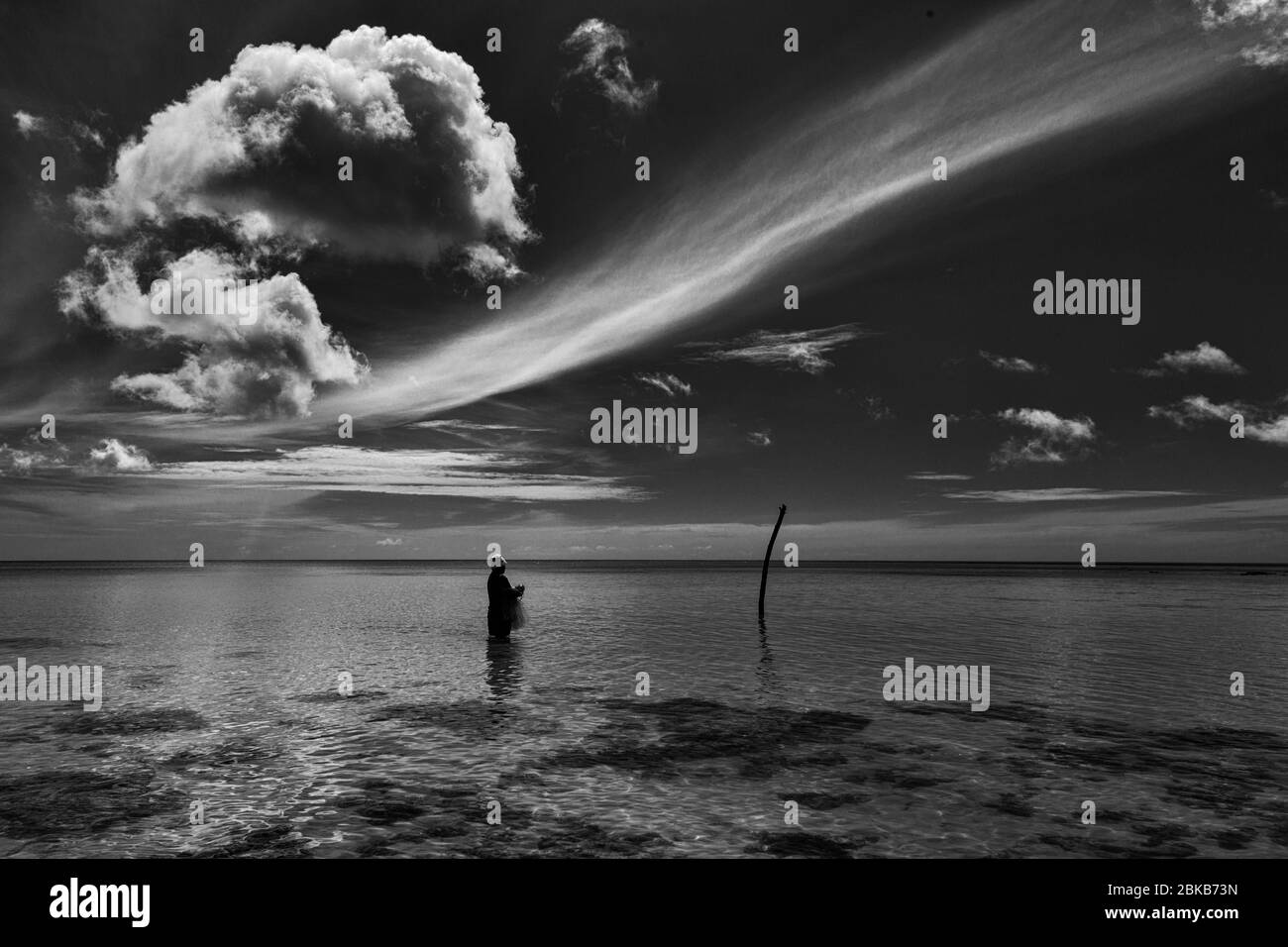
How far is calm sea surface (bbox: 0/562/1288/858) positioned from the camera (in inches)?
423

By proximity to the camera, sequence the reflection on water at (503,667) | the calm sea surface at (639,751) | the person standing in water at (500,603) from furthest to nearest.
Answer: the person standing in water at (500,603), the reflection on water at (503,667), the calm sea surface at (639,751)

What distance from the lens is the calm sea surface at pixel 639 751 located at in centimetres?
1074

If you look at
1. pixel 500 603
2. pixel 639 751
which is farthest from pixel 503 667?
pixel 639 751

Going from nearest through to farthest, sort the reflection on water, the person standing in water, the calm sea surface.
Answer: the calm sea surface < the reflection on water < the person standing in water

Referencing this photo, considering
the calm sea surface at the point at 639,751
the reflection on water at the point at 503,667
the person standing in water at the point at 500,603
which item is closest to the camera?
the calm sea surface at the point at 639,751

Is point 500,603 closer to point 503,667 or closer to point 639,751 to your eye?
point 503,667

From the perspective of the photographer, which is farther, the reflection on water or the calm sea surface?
the reflection on water

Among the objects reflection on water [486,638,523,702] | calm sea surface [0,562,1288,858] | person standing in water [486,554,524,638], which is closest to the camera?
calm sea surface [0,562,1288,858]

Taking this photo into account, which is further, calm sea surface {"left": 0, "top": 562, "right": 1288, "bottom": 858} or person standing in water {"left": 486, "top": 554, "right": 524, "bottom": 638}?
person standing in water {"left": 486, "top": 554, "right": 524, "bottom": 638}
